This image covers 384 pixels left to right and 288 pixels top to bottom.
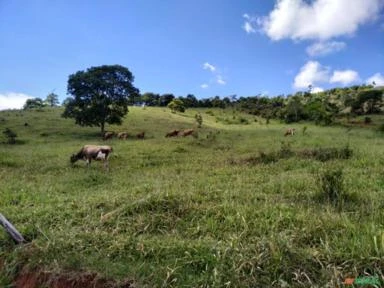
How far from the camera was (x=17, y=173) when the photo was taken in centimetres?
1483

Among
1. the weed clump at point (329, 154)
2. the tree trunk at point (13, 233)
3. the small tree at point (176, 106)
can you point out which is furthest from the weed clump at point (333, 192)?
the small tree at point (176, 106)

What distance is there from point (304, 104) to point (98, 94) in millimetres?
32916

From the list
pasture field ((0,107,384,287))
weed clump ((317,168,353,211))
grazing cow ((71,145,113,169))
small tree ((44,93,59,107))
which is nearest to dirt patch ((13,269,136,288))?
pasture field ((0,107,384,287))

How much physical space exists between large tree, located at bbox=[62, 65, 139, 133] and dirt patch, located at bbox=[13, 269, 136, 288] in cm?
3121

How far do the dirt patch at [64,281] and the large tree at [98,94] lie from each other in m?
31.2

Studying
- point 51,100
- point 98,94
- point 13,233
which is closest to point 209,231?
point 13,233

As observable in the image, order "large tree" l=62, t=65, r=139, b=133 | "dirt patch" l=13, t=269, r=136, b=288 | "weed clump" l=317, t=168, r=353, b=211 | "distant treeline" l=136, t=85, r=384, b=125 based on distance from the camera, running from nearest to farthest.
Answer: "dirt patch" l=13, t=269, r=136, b=288, "weed clump" l=317, t=168, r=353, b=211, "large tree" l=62, t=65, r=139, b=133, "distant treeline" l=136, t=85, r=384, b=125

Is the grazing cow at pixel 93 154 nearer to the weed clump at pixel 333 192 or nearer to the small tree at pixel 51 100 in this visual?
the weed clump at pixel 333 192

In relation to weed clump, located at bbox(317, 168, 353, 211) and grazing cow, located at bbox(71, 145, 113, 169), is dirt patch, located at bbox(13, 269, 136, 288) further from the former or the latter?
grazing cow, located at bbox(71, 145, 113, 169)

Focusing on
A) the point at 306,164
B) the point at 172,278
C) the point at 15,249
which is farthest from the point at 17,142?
the point at 172,278

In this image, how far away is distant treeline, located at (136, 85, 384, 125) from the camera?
169 ft

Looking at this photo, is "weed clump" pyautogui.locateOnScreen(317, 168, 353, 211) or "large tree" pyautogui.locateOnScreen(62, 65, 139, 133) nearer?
"weed clump" pyautogui.locateOnScreen(317, 168, 353, 211)

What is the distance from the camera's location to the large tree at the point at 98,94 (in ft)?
119

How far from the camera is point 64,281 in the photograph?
17.4ft
